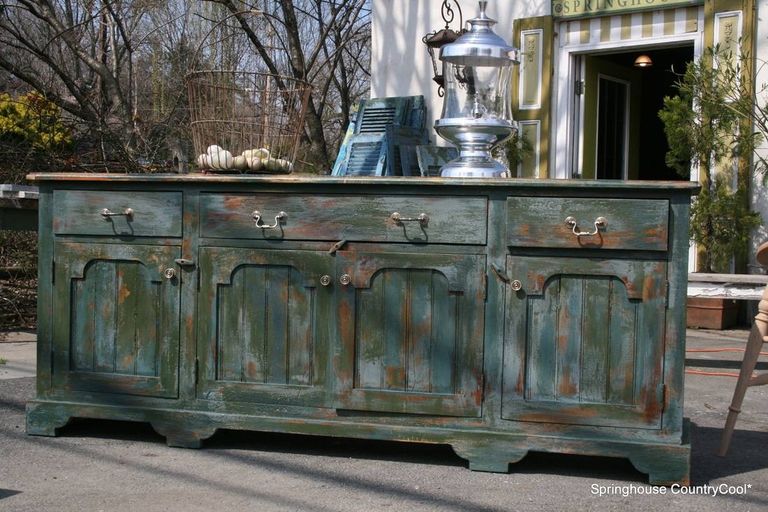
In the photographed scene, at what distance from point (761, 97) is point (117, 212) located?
5526 millimetres

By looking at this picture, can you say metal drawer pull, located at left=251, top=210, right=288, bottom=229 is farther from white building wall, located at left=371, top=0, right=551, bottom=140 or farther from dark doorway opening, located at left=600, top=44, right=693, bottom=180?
dark doorway opening, located at left=600, top=44, right=693, bottom=180

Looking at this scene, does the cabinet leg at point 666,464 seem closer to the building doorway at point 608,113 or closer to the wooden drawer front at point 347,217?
the wooden drawer front at point 347,217

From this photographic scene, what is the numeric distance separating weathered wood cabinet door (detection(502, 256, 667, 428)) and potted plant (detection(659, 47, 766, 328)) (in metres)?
4.17

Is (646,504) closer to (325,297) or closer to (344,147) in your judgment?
(325,297)

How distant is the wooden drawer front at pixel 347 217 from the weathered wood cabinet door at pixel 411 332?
3.3 inches

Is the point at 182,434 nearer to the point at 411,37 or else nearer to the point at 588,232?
the point at 588,232

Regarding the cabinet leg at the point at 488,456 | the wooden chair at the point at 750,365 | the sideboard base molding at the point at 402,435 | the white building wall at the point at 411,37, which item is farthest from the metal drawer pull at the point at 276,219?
the white building wall at the point at 411,37

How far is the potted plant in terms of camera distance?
721 cm

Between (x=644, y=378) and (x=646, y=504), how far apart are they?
453 millimetres

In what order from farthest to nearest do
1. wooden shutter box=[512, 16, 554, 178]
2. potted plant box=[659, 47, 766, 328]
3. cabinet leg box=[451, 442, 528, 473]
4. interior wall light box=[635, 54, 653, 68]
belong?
interior wall light box=[635, 54, 653, 68], wooden shutter box=[512, 16, 554, 178], potted plant box=[659, 47, 766, 328], cabinet leg box=[451, 442, 528, 473]

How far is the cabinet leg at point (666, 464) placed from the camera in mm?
3359

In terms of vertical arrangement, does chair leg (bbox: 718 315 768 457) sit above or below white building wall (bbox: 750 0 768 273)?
below

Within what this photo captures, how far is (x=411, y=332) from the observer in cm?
365

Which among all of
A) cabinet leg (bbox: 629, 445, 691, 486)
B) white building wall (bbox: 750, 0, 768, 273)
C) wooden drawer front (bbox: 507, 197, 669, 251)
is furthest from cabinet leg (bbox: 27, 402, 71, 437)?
white building wall (bbox: 750, 0, 768, 273)
